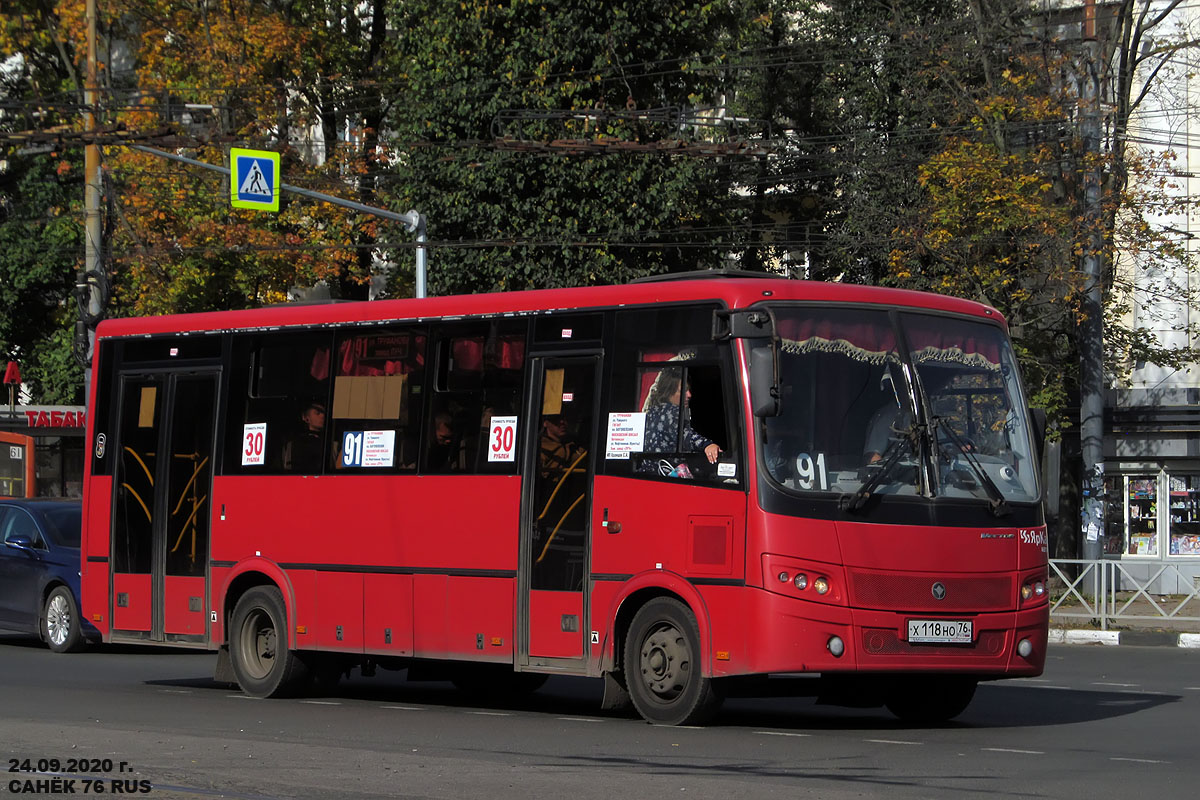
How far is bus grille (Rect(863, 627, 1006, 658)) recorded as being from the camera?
12562mm

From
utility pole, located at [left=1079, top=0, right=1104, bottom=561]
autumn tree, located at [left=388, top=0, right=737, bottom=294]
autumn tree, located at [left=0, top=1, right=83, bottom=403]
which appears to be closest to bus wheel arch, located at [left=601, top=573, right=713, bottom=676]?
utility pole, located at [left=1079, top=0, right=1104, bottom=561]

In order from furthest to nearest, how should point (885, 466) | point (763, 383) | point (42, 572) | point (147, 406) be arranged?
point (42, 572), point (147, 406), point (885, 466), point (763, 383)

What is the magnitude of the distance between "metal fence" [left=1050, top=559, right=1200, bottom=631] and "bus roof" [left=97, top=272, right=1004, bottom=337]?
12.4m

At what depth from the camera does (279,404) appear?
16.4 m

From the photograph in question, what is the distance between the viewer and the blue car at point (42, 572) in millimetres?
22016

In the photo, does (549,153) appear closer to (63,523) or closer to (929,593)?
(63,523)

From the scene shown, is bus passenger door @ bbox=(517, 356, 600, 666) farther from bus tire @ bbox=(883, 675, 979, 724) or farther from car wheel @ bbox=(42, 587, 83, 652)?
car wheel @ bbox=(42, 587, 83, 652)

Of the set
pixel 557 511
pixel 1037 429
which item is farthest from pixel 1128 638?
pixel 557 511

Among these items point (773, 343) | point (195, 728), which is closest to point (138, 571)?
point (195, 728)

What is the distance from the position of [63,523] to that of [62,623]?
134 cm

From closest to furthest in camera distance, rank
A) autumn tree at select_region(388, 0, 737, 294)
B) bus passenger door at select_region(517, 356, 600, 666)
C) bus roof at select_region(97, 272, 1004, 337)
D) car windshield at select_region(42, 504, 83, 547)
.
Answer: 1. bus roof at select_region(97, 272, 1004, 337)
2. bus passenger door at select_region(517, 356, 600, 666)
3. car windshield at select_region(42, 504, 83, 547)
4. autumn tree at select_region(388, 0, 737, 294)

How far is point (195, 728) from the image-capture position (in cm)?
1297

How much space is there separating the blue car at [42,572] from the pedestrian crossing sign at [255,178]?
7301 millimetres

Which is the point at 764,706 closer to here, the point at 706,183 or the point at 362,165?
the point at 706,183
